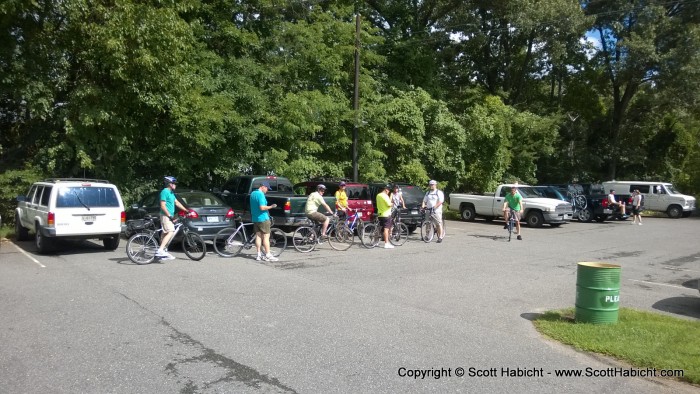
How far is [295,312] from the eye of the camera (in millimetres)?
7461

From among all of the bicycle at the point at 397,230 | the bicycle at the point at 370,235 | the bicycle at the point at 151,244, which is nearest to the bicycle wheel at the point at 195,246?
the bicycle at the point at 151,244

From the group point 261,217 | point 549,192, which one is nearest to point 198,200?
point 261,217

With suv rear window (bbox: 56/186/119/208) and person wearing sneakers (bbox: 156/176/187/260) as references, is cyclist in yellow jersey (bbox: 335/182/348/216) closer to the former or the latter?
person wearing sneakers (bbox: 156/176/187/260)

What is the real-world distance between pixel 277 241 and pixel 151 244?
328 centimetres

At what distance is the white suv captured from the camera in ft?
40.1

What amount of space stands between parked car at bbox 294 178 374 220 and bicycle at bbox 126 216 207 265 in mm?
5342

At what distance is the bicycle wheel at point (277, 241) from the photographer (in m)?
13.1

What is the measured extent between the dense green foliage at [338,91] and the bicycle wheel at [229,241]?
6139mm

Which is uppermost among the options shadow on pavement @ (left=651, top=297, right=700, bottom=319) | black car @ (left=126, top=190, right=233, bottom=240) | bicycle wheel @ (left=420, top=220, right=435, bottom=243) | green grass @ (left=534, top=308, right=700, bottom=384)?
black car @ (left=126, top=190, right=233, bottom=240)

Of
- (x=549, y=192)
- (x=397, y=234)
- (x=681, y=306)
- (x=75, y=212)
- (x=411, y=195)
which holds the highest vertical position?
(x=549, y=192)

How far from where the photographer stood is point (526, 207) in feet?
75.4

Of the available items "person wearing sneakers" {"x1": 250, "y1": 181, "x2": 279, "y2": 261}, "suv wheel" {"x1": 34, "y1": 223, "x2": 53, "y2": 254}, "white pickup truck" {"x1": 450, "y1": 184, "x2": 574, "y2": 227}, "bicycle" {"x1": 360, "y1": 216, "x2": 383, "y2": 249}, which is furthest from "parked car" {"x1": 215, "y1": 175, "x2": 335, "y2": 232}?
"white pickup truck" {"x1": 450, "y1": 184, "x2": 574, "y2": 227}

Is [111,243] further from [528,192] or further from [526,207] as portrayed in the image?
[528,192]

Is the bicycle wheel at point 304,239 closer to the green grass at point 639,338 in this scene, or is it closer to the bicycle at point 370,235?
the bicycle at point 370,235
